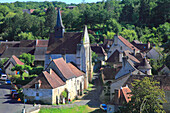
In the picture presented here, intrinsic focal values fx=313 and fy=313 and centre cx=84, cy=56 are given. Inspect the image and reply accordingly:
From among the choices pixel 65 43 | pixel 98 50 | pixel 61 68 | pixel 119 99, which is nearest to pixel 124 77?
pixel 119 99

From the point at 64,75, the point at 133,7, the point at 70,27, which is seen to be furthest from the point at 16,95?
the point at 133,7

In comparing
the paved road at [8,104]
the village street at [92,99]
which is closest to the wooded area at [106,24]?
the village street at [92,99]

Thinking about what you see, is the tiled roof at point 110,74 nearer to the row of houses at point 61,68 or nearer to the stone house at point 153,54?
the row of houses at point 61,68

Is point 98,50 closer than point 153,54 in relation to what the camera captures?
No

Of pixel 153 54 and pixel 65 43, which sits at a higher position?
pixel 65 43

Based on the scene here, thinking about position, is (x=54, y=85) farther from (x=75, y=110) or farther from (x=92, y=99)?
(x=92, y=99)
